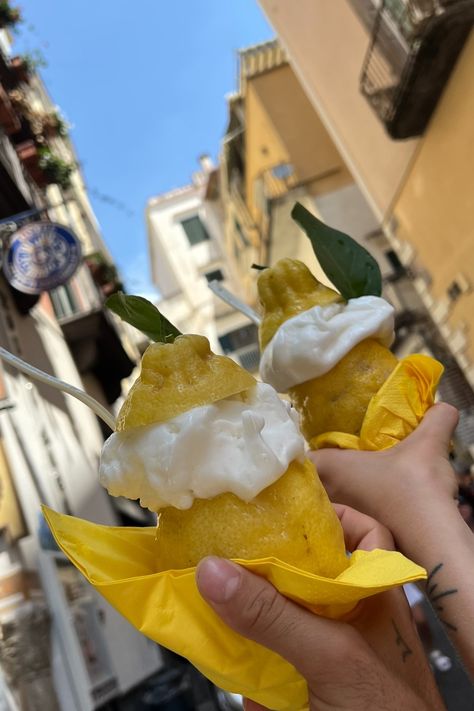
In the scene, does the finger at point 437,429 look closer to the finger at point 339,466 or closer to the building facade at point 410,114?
the finger at point 339,466

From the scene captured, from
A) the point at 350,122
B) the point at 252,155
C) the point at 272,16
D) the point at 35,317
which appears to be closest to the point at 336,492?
the point at 35,317

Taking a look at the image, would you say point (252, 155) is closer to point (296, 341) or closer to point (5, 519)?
point (5, 519)

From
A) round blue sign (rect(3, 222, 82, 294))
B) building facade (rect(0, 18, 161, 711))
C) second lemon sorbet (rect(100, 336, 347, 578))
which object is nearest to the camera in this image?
second lemon sorbet (rect(100, 336, 347, 578))

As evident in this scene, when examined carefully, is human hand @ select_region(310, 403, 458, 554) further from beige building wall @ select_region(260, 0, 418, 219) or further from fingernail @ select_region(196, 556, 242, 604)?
beige building wall @ select_region(260, 0, 418, 219)

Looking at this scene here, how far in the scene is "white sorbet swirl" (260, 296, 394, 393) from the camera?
1769mm

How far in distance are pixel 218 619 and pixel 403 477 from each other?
2.11 ft

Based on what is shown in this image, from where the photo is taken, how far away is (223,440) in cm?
129

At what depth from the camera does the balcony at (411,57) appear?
6.88m

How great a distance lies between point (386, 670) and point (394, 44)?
8914mm

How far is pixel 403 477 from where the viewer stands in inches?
61.1

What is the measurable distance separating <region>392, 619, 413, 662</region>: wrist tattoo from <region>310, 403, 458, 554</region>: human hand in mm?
220

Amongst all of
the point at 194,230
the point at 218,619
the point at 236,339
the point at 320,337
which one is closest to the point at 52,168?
the point at 320,337

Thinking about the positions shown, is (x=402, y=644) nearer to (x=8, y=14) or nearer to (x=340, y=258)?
(x=340, y=258)

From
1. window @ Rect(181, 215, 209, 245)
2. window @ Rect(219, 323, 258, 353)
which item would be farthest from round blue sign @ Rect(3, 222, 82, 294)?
window @ Rect(181, 215, 209, 245)
